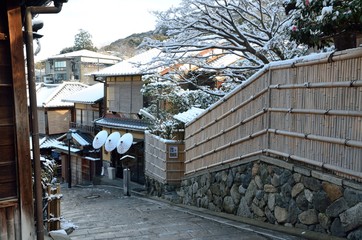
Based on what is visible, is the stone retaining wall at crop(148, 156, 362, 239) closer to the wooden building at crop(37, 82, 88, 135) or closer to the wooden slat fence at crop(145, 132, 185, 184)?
the wooden slat fence at crop(145, 132, 185, 184)

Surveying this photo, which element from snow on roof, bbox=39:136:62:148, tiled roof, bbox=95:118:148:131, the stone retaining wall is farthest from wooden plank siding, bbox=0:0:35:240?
snow on roof, bbox=39:136:62:148

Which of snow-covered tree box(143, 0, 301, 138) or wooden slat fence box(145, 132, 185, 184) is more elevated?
snow-covered tree box(143, 0, 301, 138)

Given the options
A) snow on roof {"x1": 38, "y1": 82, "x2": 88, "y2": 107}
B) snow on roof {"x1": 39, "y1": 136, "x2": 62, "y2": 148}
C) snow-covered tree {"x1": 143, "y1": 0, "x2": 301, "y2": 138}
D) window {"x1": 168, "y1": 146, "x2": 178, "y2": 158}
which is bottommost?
snow on roof {"x1": 39, "y1": 136, "x2": 62, "y2": 148}

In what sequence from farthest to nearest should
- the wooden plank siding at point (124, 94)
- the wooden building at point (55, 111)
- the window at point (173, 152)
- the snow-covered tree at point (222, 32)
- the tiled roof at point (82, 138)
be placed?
the wooden building at point (55, 111) → the tiled roof at point (82, 138) → the wooden plank siding at point (124, 94) → the window at point (173, 152) → the snow-covered tree at point (222, 32)

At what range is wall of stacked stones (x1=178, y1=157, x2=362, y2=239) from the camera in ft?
16.3

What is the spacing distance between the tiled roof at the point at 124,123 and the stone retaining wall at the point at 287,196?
33.4 feet

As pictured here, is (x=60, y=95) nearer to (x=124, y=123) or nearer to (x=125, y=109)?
(x=125, y=109)

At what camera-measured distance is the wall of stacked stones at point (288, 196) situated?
4973mm

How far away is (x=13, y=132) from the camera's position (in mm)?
4359

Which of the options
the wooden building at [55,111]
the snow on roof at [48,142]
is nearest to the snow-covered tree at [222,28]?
the snow on roof at [48,142]

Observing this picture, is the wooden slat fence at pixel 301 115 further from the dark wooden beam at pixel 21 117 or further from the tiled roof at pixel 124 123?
the tiled roof at pixel 124 123

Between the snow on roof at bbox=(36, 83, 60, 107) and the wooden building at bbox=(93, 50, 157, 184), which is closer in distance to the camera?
the wooden building at bbox=(93, 50, 157, 184)

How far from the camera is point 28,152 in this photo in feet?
14.6

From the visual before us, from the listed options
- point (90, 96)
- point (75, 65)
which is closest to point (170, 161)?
point (90, 96)
